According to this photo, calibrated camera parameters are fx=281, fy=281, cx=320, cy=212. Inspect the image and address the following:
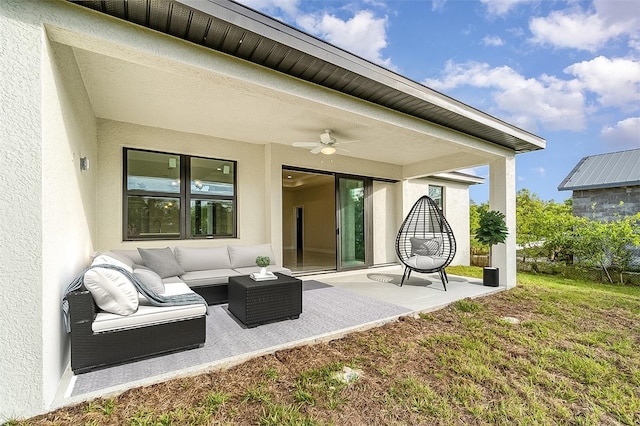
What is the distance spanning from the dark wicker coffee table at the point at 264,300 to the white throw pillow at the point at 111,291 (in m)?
1.13

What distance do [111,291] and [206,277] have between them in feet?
5.63

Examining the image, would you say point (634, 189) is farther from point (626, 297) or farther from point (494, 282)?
point (494, 282)

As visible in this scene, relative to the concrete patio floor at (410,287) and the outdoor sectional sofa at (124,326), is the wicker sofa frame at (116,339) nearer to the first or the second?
the outdoor sectional sofa at (124,326)

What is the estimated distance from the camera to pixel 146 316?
2.45 metres

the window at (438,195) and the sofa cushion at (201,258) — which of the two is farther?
the window at (438,195)

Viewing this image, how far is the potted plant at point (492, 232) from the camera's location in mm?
5344

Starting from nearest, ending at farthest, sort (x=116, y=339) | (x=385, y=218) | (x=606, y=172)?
1. (x=116, y=339)
2. (x=385, y=218)
3. (x=606, y=172)

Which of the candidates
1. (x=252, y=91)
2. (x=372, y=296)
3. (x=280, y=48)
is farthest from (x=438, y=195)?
(x=280, y=48)

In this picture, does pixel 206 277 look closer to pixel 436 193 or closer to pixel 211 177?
pixel 211 177

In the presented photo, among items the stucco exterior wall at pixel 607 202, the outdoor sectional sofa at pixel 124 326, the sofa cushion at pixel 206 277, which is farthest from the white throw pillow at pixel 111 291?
the stucco exterior wall at pixel 607 202

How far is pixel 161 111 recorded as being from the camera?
4.12 meters

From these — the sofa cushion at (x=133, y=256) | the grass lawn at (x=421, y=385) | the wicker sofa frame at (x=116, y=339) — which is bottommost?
the grass lawn at (x=421, y=385)

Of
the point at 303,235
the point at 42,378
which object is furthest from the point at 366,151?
the point at 303,235

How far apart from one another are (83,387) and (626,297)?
7.82 meters
